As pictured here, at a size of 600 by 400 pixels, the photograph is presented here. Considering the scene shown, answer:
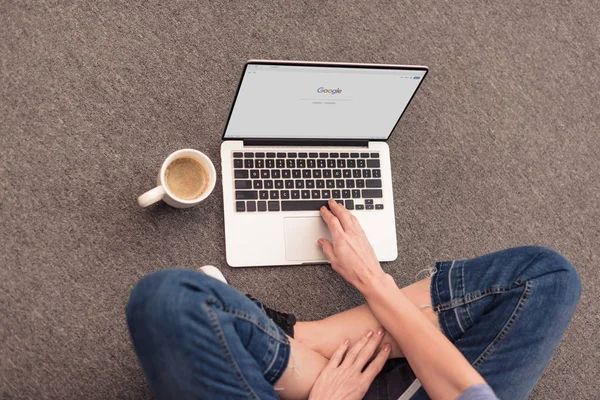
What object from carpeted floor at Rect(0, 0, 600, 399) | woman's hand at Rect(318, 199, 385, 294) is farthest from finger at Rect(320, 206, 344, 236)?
carpeted floor at Rect(0, 0, 600, 399)

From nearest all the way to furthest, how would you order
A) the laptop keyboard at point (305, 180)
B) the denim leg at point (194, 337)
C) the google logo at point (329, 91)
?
the denim leg at point (194, 337)
the google logo at point (329, 91)
the laptop keyboard at point (305, 180)

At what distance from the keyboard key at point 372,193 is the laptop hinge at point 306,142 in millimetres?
85

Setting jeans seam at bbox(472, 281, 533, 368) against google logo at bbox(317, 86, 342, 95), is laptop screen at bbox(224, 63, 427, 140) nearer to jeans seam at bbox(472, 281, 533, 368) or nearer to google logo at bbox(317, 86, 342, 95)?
google logo at bbox(317, 86, 342, 95)

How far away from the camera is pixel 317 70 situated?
2.91 feet

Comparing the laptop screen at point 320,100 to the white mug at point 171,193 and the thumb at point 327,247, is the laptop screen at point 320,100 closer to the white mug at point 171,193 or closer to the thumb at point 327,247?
the white mug at point 171,193

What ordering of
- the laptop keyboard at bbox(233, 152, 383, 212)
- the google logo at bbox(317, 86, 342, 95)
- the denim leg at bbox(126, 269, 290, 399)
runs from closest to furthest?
the denim leg at bbox(126, 269, 290, 399) → the google logo at bbox(317, 86, 342, 95) → the laptop keyboard at bbox(233, 152, 383, 212)

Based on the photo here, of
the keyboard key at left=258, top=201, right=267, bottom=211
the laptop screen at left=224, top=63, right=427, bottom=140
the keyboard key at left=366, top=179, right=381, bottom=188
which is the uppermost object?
the laptop screen at left=224, top=63, right=427, bottom=140

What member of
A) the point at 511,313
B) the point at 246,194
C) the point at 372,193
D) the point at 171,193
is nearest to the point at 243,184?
the point at 246,194

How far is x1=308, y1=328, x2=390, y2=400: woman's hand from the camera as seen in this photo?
945mm

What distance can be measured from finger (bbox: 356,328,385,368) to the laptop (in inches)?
5.9

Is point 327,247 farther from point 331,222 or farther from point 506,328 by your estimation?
point 506,328

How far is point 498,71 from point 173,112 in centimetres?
68

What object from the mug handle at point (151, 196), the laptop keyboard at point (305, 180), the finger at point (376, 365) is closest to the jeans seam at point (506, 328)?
the finger at point (376, 365)

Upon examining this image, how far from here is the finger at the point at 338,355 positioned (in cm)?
97
